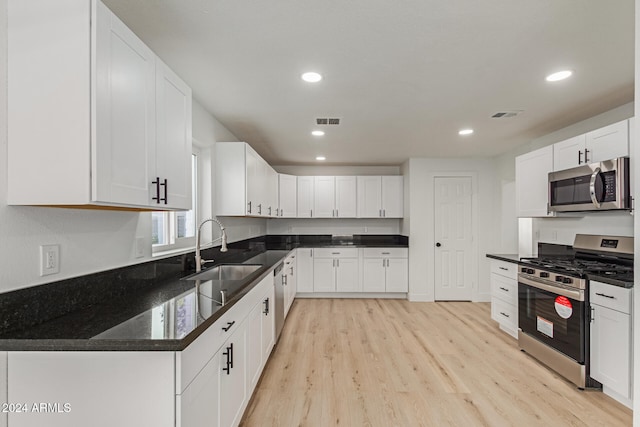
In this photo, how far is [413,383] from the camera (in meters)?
2.72

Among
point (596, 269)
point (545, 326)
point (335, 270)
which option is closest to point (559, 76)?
point (596, 269)

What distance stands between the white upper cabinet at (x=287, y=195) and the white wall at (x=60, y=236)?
3694mm

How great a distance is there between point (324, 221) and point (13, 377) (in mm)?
5302

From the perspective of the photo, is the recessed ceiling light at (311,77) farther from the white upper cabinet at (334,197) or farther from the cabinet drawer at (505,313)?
the white upper cabinet at (334,197)

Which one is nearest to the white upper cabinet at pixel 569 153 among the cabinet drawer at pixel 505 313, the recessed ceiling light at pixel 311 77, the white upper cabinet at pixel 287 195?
the cabinet drawer at pixel 505 313

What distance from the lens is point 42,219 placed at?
4.59 ft

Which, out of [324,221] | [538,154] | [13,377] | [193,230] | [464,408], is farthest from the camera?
[324,221]

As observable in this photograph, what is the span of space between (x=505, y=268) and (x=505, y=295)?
1.03ft

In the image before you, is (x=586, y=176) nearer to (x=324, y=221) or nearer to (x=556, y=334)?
(x=556, y=334)

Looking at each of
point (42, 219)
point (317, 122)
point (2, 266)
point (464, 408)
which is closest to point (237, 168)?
point (317, 122)

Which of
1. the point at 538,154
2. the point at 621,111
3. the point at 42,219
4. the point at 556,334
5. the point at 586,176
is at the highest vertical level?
the point at 621,111

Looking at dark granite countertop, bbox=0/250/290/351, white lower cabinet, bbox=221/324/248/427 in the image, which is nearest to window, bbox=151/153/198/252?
dark granite countertop, bbox=0/250/290/351

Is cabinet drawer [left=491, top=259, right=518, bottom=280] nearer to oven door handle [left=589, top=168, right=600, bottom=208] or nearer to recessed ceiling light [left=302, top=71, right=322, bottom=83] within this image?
oven door handle [left=589, top=168, right=600, bottom=208]

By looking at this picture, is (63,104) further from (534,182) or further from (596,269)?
(534,182)
